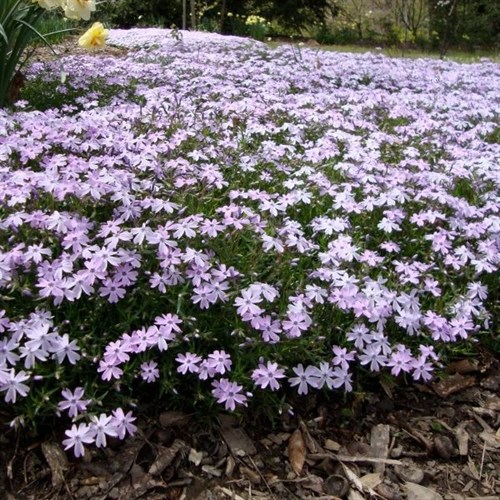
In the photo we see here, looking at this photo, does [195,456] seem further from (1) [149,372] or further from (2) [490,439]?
(2) [490,439]

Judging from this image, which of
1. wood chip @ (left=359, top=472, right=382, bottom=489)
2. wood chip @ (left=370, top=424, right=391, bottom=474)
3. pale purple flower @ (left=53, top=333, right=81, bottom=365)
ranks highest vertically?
pale purple flower @ (left=53, top=333, right=81, bottom=365)

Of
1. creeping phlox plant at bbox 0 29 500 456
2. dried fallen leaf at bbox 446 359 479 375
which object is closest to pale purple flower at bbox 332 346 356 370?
creeping phlox plant at bbox 0 29 500 456

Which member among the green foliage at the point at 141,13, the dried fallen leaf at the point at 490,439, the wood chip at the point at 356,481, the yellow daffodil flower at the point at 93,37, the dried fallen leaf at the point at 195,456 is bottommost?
the dried fallen leaf at the point at 490,439

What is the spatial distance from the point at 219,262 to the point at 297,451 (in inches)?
27.2

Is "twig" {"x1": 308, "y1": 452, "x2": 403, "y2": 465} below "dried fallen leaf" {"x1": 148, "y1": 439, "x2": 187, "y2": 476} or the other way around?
below

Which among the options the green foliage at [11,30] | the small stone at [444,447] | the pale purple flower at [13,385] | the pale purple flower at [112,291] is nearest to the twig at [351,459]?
the small stone at [444,447]

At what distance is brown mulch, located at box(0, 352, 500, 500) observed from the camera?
171 cm

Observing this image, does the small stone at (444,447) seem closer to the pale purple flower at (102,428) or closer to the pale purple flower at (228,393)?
the pale purple flower at (228,393)

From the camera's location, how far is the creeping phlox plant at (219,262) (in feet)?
5.84

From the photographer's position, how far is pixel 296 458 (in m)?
1.87

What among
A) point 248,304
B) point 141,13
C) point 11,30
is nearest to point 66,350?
point 248,304

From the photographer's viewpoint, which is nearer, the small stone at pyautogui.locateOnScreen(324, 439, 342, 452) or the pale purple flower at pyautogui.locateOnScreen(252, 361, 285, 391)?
the pale purple flower at pyautogui.locateOnScreen(252, 361, 285, 391)

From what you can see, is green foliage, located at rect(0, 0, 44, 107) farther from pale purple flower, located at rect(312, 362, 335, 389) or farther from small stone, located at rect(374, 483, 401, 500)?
small stone, located at rect(374, 483, 401, 500)

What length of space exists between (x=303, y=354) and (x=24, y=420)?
849 mm
